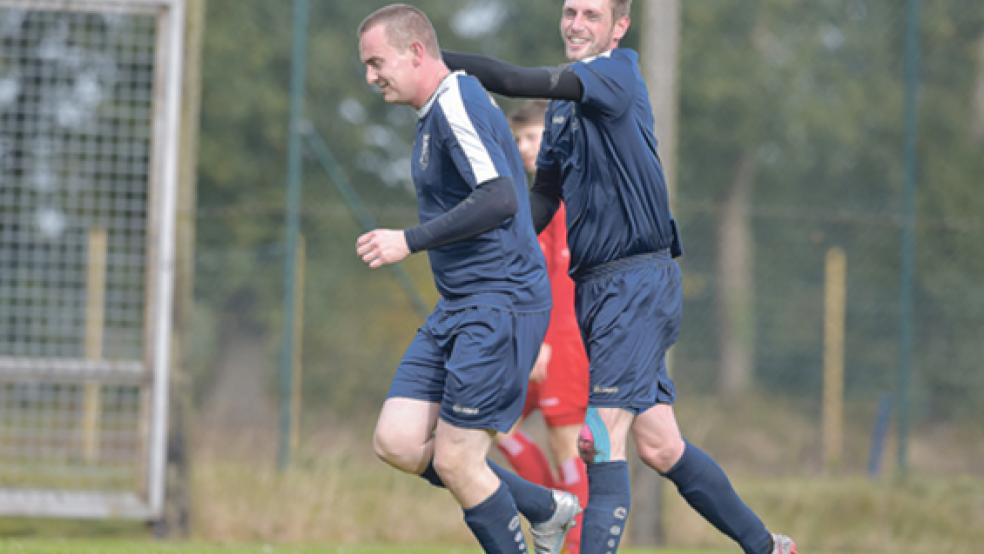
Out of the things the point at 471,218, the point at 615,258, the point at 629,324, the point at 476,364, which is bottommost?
the point at 476,364

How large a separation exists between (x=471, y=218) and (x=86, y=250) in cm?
655

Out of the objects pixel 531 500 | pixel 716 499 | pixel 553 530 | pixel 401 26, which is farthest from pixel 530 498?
pixel 401 26

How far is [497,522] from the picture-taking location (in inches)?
189

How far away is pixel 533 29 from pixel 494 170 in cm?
1012

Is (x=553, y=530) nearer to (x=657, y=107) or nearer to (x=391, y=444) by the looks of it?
(x=391, y=444)

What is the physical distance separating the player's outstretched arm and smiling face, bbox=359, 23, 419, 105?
0.22 meters

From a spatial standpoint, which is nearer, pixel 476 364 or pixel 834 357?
pixel 476 364

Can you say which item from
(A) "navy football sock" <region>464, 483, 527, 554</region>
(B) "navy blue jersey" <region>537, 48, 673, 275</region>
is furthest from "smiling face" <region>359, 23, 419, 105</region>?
(A) "navy football sock" <region>464, 483, 527, 554</region>

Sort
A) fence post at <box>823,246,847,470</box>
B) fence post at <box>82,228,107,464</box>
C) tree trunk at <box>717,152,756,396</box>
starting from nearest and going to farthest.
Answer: fence post at <box>82,228,107,464</box>
fence post at <box>823,246,847,470</box>
tree trunk at <box>717,152,756,396</box>

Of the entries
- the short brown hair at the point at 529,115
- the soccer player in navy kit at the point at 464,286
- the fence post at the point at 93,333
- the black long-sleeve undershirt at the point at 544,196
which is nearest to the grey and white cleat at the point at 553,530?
the soccer player in navy kit at the point at 464,286

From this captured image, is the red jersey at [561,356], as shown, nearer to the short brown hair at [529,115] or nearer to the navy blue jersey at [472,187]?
the short brown hair at [529,115]

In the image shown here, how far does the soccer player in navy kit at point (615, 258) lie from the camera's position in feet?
15.6

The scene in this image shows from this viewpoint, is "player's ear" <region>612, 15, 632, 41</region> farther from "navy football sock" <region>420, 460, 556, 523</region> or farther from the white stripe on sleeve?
"navy football sock" <region>420, 460, 556, 523</region>

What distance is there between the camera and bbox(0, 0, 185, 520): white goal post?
849cm
